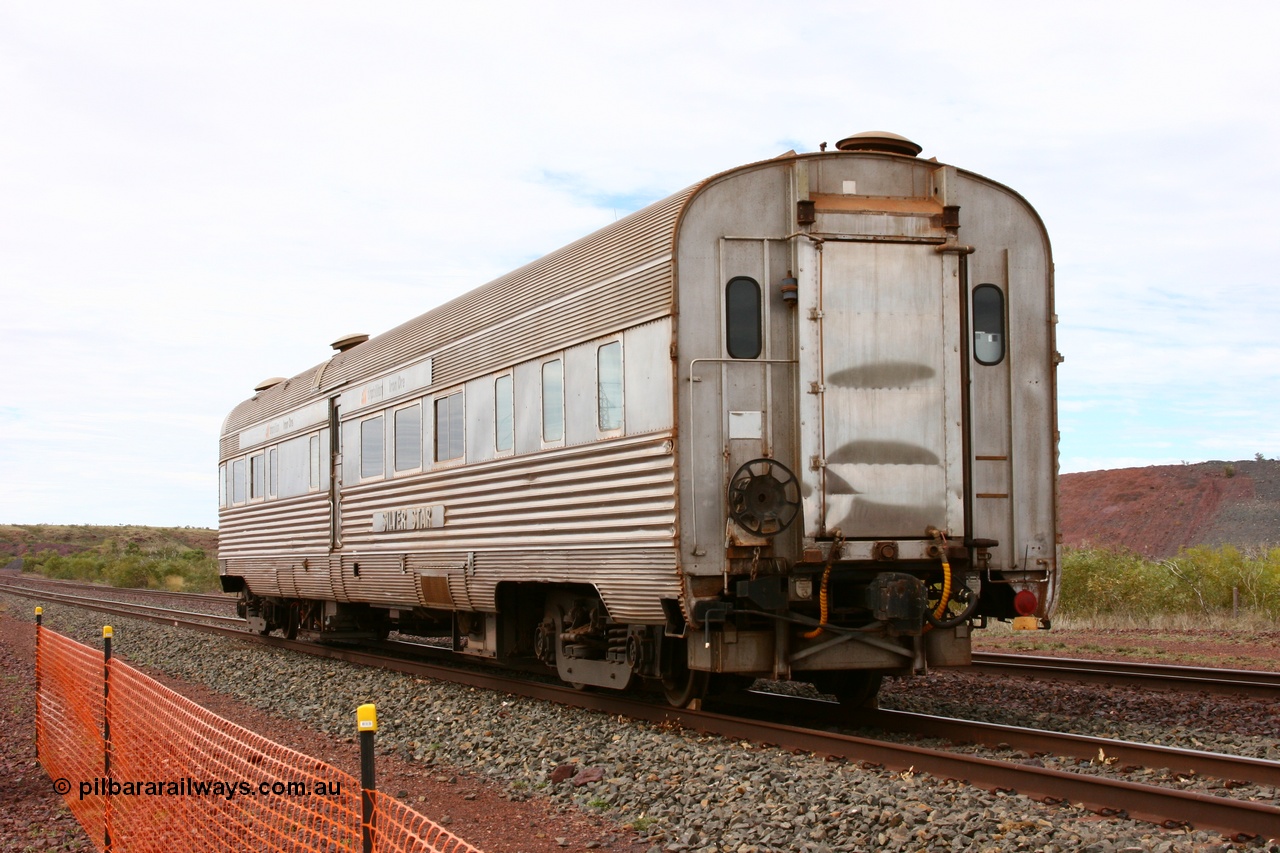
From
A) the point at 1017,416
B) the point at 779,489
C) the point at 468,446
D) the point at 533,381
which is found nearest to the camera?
the point at 779,489

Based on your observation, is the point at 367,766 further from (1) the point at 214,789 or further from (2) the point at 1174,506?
(2) the point at 1174,506

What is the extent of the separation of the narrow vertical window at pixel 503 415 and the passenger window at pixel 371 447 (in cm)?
309

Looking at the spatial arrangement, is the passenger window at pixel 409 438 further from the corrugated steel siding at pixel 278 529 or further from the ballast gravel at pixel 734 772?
the corrugated steel siding at pixel 278 529

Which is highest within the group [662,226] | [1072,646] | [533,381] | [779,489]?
[662,226]

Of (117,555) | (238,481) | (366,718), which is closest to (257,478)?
(238,481)

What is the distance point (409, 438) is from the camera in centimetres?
1315

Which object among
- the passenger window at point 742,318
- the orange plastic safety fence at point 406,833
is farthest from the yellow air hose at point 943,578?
the orange plastic safety fence at point 406,833

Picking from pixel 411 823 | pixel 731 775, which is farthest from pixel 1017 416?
pixel 411 823

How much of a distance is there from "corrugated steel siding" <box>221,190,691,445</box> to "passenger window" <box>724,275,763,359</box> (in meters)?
0.46

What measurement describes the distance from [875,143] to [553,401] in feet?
10.8

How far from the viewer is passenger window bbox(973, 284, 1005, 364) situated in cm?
891

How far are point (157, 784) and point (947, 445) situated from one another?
5622 mm

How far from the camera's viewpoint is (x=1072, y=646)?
15.2 m

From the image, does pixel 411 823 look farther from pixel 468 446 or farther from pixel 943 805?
pixel 468 446
